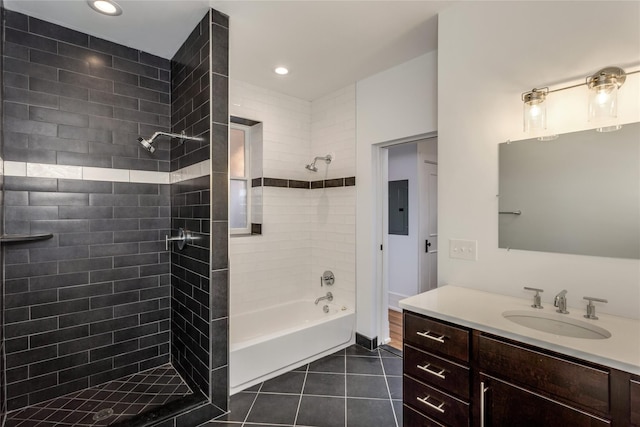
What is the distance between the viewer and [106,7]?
1.93 m

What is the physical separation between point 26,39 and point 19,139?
0.69m

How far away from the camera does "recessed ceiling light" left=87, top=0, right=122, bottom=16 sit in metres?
1.88

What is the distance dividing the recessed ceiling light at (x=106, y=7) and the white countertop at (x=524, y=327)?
2.56 metres

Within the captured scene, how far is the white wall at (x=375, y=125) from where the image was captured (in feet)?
8.39

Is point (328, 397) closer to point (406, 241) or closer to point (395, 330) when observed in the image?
point (395, 330)

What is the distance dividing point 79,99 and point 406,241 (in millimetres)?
3820

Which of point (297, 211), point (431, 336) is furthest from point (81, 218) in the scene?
point (431, 336)

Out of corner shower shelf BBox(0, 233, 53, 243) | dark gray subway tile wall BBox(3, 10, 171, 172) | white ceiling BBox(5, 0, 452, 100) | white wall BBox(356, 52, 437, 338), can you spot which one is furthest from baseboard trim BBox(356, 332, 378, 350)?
corner shower shelf BBox(0, 233, 53, 243)

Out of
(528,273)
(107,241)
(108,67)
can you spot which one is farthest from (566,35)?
(107,241)

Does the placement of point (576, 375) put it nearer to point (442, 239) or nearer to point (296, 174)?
point (442, 239)

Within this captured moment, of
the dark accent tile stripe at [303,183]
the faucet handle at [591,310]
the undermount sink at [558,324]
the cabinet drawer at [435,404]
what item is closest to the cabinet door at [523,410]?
the cabinet drawer at [435,404]

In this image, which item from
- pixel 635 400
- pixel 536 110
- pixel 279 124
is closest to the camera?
pixel 635 400

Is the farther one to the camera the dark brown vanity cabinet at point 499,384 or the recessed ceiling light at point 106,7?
the recessed ceiling light at point 106,7

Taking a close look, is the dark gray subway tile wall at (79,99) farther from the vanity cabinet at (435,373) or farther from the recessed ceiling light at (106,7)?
the vanity cabinet at (435,373)
